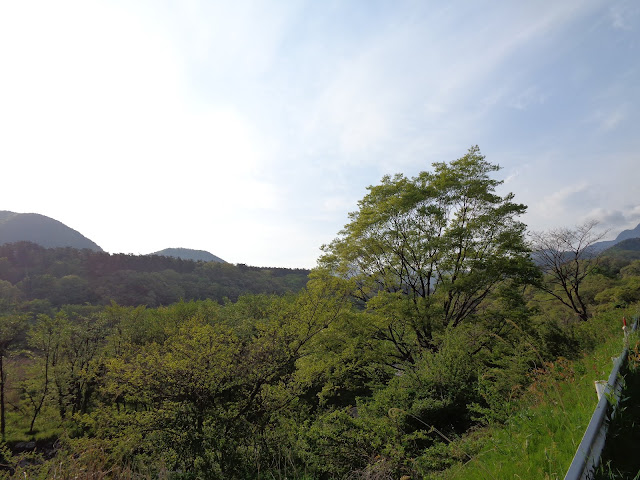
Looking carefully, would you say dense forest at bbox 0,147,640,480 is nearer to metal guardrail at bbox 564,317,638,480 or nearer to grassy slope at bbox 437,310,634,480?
grassy slope at bbox 437,310,634,480

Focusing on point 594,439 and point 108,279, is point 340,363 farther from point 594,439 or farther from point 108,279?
point 108,279

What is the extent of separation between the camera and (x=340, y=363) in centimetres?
1230

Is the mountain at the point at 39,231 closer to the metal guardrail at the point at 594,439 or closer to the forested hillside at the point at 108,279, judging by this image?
the forested hillside at the point at 108,279

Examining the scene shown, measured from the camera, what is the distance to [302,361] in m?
11.8

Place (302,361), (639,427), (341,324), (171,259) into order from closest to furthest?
(639,427) < (302,361) < (341,324) < (171,259)

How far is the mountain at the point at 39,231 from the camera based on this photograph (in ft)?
480

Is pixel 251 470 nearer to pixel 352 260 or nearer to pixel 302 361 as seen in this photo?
pixel 302 361

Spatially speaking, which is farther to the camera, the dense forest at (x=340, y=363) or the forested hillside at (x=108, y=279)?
the forested hillside at (x=108, y=279)

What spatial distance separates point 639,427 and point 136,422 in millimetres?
9364

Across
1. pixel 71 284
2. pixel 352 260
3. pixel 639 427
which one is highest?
pixel 71 284

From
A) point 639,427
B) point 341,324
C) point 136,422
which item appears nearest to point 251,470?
point 136,422

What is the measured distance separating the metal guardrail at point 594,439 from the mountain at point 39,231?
188m

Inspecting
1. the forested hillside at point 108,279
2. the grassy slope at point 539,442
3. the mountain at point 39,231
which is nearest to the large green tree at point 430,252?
the grassy slope at point 539,442

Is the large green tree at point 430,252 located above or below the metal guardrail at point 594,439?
above
